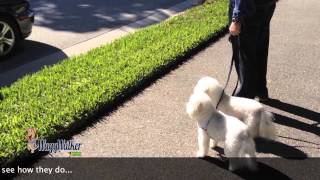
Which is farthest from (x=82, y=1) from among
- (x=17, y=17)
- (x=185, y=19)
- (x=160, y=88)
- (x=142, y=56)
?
(x=160, y=88)

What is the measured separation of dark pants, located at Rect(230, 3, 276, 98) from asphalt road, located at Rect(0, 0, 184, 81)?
380 centimetres

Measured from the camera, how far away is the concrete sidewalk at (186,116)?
5016 mm

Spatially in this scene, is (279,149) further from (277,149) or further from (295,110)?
(295,110)

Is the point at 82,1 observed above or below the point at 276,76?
above

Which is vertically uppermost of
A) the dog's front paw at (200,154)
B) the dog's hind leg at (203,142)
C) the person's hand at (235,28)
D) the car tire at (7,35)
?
the person's hand at (235,28)

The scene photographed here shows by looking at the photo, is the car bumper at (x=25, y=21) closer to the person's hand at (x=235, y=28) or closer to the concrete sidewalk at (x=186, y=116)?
the concrete sidewalk at (x=186, y=116)

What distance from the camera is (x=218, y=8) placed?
36.4 ft

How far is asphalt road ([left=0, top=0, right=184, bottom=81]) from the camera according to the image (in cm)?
843

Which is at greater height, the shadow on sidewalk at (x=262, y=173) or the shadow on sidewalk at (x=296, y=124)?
the shadow on sidewalk at (x=296, y=124)

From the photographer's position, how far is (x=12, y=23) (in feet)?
25.9

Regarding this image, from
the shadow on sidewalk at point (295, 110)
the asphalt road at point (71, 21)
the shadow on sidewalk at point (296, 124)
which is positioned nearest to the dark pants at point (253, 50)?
the shadow on sidewalk at point (295, 110)

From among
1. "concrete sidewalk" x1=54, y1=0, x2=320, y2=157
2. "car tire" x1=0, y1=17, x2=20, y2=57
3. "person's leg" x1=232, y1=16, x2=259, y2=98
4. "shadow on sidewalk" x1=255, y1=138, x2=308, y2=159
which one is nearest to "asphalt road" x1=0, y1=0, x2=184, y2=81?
"car tire" x1=0, y1=17, x2=20, y2=57

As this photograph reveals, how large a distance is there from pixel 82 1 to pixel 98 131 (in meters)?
7.36

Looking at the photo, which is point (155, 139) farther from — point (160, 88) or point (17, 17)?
point (17, 17)
